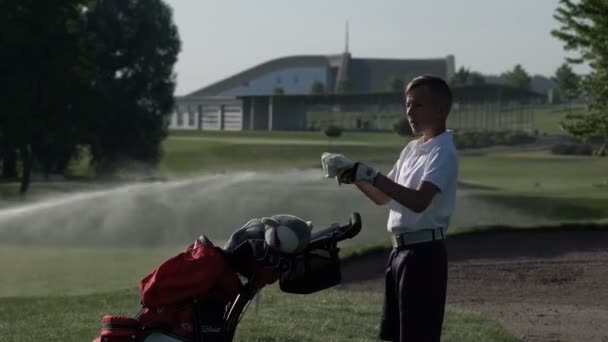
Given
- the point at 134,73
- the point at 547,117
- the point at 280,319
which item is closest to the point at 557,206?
the point at 280,319

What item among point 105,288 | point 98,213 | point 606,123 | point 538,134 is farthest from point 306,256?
point 538,134

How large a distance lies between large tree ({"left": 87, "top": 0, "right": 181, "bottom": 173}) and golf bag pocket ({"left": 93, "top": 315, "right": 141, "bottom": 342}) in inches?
2117

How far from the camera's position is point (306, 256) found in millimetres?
5613

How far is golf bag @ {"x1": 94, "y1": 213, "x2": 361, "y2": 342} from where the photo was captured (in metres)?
5.45

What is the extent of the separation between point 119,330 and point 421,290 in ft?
4.91

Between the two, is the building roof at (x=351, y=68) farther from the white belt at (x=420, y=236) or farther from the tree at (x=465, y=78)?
the white belt at (x=420, y=236)

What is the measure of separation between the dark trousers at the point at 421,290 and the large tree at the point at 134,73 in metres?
53.6

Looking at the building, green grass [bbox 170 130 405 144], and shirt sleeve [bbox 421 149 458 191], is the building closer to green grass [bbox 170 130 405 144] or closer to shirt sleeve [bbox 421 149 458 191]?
green grass [bbox 170 130 405 144]

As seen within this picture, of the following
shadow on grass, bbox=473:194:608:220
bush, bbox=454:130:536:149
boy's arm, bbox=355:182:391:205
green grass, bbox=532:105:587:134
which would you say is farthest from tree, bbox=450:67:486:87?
boy's arm, bbox=355:182:391:205

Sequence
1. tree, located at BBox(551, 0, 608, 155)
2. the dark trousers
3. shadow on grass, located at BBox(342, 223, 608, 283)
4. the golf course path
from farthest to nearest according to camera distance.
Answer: tree, located at BBox(551, 0, 608, 155) → shadow on grass, located at BBox(342, 223, 608, 283) → the golf course path → the dark trousers

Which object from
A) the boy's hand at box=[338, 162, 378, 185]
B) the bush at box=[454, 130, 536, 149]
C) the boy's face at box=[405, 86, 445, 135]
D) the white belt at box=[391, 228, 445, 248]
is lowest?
the bush at box=[454, 130, 536, 149]

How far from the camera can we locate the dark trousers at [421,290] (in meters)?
5.81

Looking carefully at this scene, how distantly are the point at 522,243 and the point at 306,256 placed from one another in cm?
1335

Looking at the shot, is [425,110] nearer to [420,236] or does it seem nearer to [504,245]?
[420,236]
